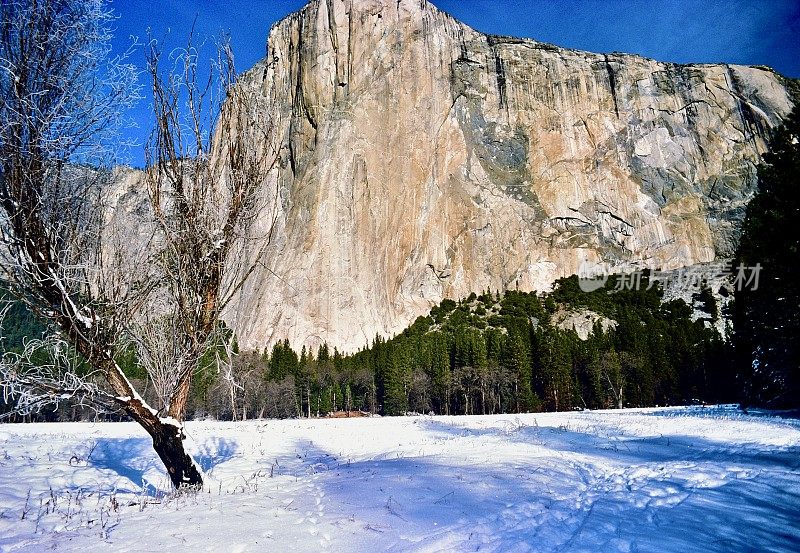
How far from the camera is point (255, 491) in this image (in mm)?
7336

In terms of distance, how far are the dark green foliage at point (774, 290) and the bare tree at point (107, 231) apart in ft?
53.7

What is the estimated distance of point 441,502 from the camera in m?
5.94

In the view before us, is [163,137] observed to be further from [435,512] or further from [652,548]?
[652,548]

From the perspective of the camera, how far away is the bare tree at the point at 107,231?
6.54 metres

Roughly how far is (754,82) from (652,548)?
128935mm

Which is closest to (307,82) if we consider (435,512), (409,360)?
(409,360)

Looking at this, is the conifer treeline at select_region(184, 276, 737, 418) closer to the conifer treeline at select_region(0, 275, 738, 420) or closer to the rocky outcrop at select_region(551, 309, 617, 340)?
the conifer treeline at select_region(0, 275, 738, 420)

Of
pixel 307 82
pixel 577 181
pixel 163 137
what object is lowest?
pixel 163 137

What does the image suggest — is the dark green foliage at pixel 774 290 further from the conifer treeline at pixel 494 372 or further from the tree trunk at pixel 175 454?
the conifer treeline at pixel 494 372

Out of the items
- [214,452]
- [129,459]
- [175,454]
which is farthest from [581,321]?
[175,454]

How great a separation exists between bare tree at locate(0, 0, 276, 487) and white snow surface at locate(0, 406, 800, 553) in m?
1.65

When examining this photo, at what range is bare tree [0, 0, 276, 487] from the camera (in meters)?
6.54

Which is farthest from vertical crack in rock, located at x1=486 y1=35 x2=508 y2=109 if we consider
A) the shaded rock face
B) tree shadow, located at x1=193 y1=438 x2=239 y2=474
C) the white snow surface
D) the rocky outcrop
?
the white snow surface

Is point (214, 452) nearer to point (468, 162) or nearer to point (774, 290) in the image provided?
point (774, 290)
